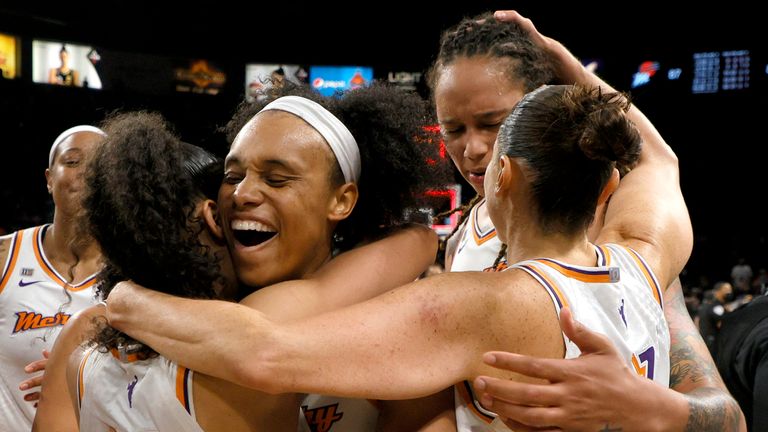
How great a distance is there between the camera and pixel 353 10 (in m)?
18.3

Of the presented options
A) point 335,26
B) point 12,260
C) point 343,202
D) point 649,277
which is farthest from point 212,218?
point 335,26

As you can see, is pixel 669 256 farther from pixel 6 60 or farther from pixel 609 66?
pixel 609 66

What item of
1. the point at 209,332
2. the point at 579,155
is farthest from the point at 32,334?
the point at 579,155

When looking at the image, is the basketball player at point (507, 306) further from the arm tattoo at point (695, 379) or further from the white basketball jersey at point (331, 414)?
the white basketball jersey at point (331, 414)

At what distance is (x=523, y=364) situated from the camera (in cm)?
149

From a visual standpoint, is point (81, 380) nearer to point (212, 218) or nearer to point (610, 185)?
point (212, 218)

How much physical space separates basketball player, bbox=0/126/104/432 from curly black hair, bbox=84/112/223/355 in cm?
161

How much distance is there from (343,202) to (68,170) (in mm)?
1946

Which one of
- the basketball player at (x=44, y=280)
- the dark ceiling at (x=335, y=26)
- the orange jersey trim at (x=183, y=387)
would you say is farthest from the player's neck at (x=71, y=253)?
the dark ceiling at (x=335, y=26)

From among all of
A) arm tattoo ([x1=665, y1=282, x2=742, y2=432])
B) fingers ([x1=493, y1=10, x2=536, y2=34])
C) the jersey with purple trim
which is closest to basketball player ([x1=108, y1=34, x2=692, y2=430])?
arm tattoo ([x1=665, y1=282, x2=742, y2=432])

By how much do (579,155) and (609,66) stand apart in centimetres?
1667

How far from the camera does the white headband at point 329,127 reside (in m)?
2.09

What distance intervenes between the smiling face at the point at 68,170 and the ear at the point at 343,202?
1.82 m

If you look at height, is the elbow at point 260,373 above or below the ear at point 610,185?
below
